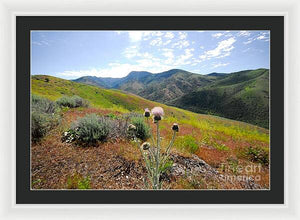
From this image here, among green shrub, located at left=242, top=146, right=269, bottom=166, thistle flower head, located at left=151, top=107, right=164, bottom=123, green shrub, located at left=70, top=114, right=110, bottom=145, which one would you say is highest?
thistle flower head, located at left=151, top=107, right=164, bottom=123

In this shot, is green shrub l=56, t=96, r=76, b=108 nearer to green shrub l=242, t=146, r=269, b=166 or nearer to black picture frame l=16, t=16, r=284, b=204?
black picture frame l=16, t=16, r=284, b=204

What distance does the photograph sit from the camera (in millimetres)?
883

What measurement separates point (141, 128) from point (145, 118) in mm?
131

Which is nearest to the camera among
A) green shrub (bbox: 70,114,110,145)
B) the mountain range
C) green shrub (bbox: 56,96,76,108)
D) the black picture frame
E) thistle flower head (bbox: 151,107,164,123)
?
thistle flower head (bbox: 151,107,164,123)

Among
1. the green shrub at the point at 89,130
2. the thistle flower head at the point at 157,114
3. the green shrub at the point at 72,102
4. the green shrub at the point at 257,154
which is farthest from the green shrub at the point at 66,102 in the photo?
the green shrub at the point at 257,154

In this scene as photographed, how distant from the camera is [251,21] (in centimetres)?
90

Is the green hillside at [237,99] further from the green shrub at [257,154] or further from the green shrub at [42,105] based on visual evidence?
the green shrub at [42,105]

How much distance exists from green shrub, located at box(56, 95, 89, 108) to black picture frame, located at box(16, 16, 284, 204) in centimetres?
33

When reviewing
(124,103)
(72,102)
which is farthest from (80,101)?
(124,103)

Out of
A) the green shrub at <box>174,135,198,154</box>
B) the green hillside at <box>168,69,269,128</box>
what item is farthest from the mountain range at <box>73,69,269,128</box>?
the green shrub at <box>174,135,198,154</box>

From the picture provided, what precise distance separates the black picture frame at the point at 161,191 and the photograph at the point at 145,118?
0.04 m

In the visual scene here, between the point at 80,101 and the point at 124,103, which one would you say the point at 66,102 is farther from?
the point at 124,103

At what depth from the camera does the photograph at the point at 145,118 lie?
88 cm

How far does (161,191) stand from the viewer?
880 millimetres
